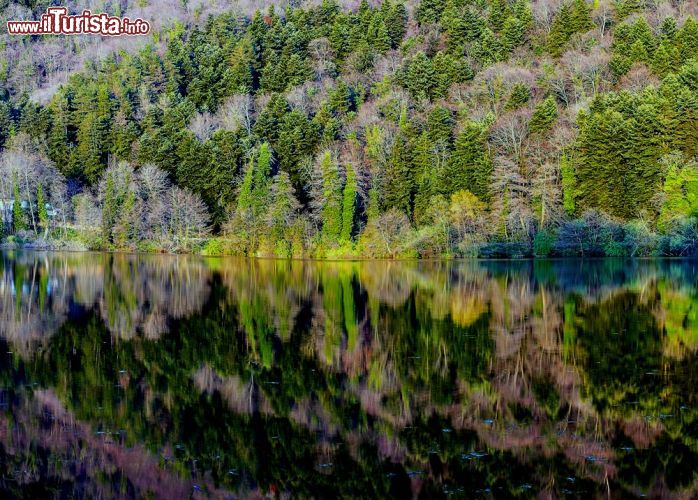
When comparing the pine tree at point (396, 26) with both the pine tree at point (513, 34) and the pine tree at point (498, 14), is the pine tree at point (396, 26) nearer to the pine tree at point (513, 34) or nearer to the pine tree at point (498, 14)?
the pine tree at point (498, 14)

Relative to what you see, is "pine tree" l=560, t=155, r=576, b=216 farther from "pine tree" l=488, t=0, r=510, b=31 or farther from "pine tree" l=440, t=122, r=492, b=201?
"pine tree" l=488, t=0, r=510, b=31

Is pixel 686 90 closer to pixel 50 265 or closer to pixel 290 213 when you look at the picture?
pixel 290 213

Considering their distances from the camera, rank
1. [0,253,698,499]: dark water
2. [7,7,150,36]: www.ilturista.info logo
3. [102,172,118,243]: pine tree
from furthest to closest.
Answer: [7,7,150,36]: www.ilturista.info logo
[102,172,118,243]: pine tree
[0,253,698,499]: dark water

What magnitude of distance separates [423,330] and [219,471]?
13.8m

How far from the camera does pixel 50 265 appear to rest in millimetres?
60375

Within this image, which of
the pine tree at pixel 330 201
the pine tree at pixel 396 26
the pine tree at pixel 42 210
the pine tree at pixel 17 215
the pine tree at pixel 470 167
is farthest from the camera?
the pine tree at pixel 396 26

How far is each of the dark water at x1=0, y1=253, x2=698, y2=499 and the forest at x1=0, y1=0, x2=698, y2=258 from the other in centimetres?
3984

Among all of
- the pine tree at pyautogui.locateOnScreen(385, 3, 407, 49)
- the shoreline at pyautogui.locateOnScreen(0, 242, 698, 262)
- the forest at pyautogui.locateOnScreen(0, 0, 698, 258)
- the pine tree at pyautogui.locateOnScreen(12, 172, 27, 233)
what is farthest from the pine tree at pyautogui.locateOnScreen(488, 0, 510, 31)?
the pine tree at pyautogui.locateOnScreen(12, 172, 27, 233)

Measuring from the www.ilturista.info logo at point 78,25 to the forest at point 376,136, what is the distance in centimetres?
612

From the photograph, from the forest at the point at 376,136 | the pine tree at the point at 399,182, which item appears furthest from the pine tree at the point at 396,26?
the pine tree at the point at 399,182

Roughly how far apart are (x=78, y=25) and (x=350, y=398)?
158 meters

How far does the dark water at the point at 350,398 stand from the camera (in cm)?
1298

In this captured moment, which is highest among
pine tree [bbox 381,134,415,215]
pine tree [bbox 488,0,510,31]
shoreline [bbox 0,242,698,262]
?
pine tree [bbox 488,0,510,31]

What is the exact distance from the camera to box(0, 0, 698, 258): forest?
240 ft
